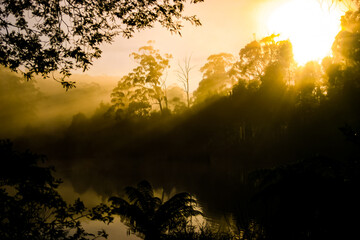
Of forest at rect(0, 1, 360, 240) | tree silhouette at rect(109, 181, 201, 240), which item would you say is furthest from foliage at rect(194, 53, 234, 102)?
tree silhouette at rect(109, 181, 201, 240)

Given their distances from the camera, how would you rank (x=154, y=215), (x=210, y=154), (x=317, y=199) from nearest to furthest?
(x=317, y=199) < (x=154, y=215) < (x=210, y=154)

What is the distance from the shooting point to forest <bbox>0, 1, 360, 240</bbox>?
9.94 ft

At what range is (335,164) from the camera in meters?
3.12

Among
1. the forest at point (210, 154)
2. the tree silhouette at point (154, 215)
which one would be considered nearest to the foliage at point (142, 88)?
the forest at point (210, 154)

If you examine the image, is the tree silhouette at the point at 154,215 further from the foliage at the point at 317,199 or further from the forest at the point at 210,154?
the foliage at the point at 317,199

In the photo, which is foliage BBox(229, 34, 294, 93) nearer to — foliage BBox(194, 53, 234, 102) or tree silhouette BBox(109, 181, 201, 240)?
foliage BBox(194, 53, 234, 102)

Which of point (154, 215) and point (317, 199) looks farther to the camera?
point (154, 215)

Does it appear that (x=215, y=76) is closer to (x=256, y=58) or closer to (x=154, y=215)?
(x=256, y=58)

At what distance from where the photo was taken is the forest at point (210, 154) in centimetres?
303

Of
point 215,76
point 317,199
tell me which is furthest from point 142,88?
point 317,199

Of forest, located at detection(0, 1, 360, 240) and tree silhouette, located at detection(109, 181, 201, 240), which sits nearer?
forest, located at detection(0, 1, 360, 240)

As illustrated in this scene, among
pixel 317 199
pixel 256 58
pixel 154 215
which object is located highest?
pixel 256 58

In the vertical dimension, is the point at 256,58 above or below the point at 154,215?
above

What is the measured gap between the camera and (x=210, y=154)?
103 ft
